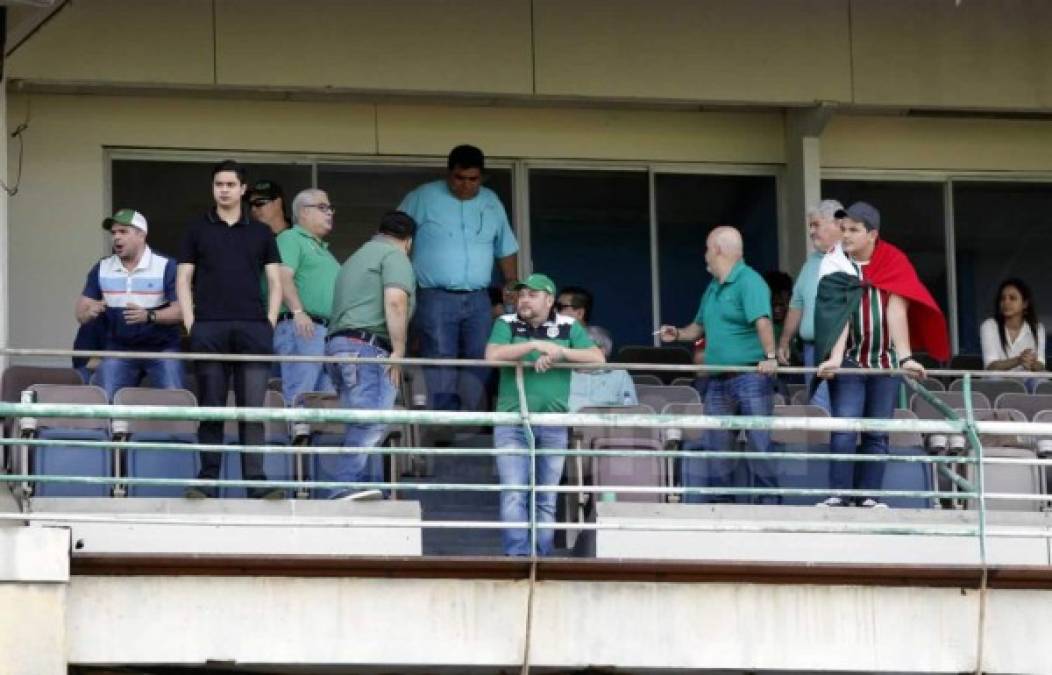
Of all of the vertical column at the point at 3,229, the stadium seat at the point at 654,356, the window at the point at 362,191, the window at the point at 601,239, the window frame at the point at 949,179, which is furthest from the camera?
the window frame at the point at 949,179

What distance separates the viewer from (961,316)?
19.8 m

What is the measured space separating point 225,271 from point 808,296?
3548 millimetres

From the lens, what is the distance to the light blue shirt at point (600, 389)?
46.8ft

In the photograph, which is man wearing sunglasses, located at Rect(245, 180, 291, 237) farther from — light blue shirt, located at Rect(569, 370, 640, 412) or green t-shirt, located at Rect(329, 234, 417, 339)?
light blue shirt, located at Rect(569, 370, 640, 412)

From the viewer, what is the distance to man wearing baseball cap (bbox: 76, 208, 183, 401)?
14349 mm

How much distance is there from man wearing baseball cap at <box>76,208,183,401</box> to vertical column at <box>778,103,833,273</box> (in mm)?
5789

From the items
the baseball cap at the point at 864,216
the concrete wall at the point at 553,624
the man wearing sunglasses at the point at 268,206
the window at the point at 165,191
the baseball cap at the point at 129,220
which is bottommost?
the concrete wall at the point at 553,624

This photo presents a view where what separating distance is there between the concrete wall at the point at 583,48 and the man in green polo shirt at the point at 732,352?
3.95m

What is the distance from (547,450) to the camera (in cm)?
1367

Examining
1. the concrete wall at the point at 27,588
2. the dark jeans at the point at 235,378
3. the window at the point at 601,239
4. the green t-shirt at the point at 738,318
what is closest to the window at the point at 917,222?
the window at the point at 601,239

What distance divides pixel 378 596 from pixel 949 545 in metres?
3.08

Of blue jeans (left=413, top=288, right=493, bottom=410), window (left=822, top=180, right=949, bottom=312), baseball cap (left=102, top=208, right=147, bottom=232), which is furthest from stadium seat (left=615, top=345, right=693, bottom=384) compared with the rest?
baseball cap (left=102, top=208, right=147, bottom=232)

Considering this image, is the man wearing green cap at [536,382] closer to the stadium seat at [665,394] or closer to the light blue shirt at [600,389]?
the light blue shirt at [600,389]

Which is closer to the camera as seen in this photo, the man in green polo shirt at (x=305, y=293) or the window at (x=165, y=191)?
the man in green polo shirt at (x=305, y=293)
